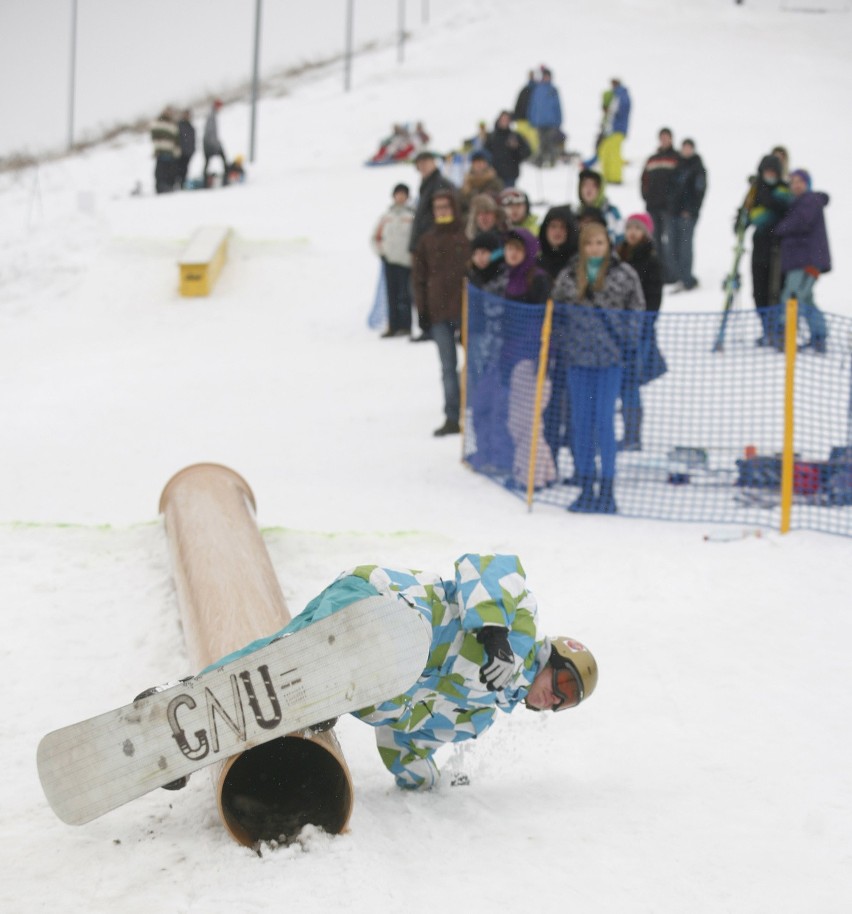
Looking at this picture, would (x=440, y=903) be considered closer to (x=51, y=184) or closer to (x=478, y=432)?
(x=478, y=432)

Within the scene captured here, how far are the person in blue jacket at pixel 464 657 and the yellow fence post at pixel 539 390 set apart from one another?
12.3 ft

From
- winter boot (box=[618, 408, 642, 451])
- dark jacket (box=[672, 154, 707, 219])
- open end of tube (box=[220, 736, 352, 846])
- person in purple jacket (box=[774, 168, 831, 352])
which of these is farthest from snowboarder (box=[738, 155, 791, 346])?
open end of tube (box=[220, 736, 352, 846])

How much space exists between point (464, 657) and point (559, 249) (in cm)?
523

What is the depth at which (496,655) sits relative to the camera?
12.4 ft

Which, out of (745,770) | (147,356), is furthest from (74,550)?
(147,356)

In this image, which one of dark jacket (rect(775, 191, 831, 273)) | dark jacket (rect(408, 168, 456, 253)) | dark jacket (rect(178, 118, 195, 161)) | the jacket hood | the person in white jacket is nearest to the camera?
the jacket hood

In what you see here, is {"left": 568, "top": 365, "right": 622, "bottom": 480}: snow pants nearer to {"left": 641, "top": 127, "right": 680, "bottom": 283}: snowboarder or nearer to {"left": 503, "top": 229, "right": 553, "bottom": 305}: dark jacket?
{"left": 503, "top": 229, "right": 553, "bottom": 305}: dark jacket

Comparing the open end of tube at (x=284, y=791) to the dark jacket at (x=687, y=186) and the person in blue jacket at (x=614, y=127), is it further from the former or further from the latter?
the person in blue jacket at (x=614, y=127)

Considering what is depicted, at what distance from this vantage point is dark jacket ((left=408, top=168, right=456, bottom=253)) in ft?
37.6

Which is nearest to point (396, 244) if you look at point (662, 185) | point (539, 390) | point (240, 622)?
point (662, 185)

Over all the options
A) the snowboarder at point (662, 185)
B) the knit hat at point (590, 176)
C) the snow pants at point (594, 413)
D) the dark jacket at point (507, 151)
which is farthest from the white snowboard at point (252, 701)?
the dark jacket at point (507, 151)

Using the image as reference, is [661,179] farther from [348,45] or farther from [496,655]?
[348,45]

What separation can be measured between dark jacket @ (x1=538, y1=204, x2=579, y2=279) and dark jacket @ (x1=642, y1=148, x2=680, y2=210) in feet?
17.5

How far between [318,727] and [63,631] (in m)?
2.50
